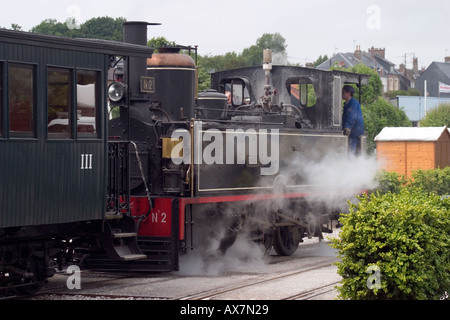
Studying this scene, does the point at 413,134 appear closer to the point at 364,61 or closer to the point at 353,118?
the point at 353,118

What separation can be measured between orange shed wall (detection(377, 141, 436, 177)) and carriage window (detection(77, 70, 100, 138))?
25.0 m

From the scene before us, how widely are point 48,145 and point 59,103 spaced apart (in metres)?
0.60

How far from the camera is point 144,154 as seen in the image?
12.5 m

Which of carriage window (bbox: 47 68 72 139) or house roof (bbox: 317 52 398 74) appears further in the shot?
house roof (bbox: 317 52 398 74)

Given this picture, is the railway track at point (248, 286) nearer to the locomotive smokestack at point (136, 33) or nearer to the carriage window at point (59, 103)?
the carriage window at point (59, 103)

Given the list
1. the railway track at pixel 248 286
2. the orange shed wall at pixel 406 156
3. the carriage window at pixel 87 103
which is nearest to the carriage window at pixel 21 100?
the carriage window at pixel 87 103

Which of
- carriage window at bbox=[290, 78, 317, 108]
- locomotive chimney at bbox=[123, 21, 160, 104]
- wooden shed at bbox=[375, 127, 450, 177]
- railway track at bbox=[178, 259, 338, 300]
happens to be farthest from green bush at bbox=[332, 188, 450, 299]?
wooden shed at bbox=[375, 127, 450, 177]

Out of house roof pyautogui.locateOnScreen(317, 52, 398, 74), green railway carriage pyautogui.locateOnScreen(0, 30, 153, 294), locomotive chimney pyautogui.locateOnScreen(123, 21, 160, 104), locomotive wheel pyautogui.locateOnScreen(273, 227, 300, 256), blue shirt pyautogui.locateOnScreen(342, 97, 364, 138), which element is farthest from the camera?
house roof pyautogui.locateOnScreen(317, 52, 398, 74)

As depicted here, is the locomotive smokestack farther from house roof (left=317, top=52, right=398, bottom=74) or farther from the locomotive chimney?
house roof (left=317, top=52, right=398, bottom=74)

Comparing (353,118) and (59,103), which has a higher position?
(353,118)

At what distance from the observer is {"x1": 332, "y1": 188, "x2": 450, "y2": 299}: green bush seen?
8.35 meters

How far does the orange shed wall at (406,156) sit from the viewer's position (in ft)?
112

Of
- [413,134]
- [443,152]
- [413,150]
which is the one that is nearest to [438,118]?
[443,152]

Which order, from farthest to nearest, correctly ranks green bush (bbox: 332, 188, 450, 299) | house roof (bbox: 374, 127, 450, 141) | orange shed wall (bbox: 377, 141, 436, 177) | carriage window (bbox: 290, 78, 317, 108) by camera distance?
house roof (bbox: 374, 127, 450, 141)
orange shed wall (bbox: 377, 141, 436, 177)
carriage window (bbox: 290, 78, 317, 108)
green bush (bbox: 332, 188, 450, 299)
